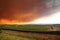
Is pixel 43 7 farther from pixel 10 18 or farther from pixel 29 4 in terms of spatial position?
pixel 10 18

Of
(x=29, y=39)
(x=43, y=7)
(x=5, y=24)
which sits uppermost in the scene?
(x=43, y=7)

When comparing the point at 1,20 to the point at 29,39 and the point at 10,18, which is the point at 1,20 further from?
the point at 29,39

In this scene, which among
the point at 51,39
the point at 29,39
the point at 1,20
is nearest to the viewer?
the point at 51,39

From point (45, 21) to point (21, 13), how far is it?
0.80ft

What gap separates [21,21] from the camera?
1025 millimetres

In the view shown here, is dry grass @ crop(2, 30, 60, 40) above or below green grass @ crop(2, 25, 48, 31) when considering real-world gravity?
below

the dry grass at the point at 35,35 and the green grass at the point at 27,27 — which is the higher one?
the green grass at the point at 27,27

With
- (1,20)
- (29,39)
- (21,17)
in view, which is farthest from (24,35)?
(1,20)

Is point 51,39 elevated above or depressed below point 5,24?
below

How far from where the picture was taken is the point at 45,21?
0.92 m

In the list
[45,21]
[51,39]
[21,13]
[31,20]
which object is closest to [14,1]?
[21,13]

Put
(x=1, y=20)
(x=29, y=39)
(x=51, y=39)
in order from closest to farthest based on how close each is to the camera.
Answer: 1. (x=51, y=39)
2. (x=29, y=39)
3. (x=1, y=20)

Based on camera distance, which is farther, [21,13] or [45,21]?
[21,13]

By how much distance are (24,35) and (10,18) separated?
0.68 ft
